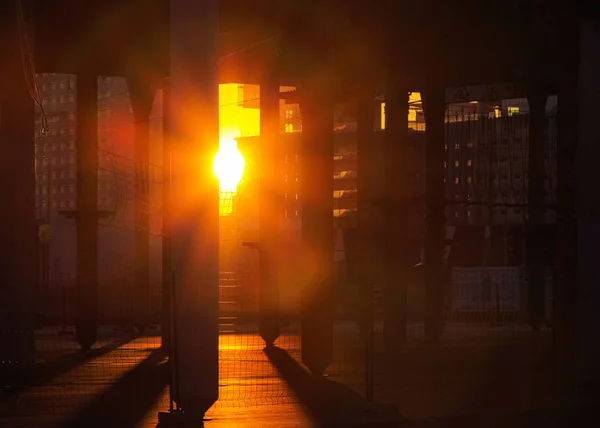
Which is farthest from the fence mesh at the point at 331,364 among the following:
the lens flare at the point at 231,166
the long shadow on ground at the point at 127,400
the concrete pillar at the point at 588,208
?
the lens flare at the point at 231,166

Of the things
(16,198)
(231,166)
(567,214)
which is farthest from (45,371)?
(231,166)

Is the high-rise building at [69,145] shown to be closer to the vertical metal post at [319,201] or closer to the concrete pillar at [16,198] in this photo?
the concrete pillar at [16,198]

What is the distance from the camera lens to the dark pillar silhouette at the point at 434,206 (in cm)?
3475

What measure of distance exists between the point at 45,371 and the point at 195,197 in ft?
30.2

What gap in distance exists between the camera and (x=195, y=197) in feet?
70.5

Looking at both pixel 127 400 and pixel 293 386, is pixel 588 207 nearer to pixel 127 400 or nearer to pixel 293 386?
pixel 293 386

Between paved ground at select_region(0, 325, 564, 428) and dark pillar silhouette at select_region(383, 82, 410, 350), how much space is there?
1036mm

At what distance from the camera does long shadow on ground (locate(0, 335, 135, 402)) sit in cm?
2488

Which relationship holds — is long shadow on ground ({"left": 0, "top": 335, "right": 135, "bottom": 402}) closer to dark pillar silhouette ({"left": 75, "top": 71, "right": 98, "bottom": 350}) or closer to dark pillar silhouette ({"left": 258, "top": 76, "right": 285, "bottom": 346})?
dark pillar silhouette ({"left": 75, "top": 71, "right": 98, "bottom": 350})

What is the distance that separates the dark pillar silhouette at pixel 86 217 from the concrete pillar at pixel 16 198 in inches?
237

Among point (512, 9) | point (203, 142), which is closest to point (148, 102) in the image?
point (512, 9)

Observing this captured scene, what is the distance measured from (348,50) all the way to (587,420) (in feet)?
42.7

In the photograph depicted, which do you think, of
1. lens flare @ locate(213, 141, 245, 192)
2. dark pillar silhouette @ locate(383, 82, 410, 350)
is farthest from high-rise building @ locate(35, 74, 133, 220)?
dark pillar silhouette @ locate(383, 82, 410, 350)

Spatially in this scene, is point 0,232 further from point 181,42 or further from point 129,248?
point 129,248
